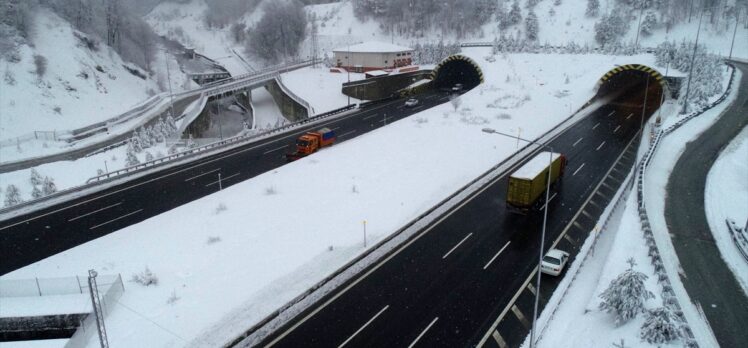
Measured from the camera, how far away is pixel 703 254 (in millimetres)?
21641

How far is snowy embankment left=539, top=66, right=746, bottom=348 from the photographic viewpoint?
1608cm

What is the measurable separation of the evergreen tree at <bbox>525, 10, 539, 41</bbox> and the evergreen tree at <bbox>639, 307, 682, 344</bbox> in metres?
98.9

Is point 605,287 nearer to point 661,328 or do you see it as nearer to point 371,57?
point 661,328

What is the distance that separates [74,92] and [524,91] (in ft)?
204

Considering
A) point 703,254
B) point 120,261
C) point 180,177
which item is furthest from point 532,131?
point 120,261

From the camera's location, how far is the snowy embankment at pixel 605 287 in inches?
633

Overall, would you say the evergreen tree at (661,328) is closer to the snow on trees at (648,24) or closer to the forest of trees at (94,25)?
the forest of trees at (94,25)

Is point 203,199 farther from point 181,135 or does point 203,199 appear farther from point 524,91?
point 524,91

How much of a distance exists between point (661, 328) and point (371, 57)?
7553 centimetres

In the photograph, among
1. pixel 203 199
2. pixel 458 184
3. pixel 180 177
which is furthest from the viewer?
pixel 180 177

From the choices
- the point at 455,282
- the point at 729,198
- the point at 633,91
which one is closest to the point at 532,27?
the point at 633,91

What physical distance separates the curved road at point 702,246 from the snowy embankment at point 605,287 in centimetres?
50

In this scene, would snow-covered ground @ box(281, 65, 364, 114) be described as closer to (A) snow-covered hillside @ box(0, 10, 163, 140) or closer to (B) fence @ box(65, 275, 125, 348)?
(A) snow-covered hillside @ box(0, 10, 163, 140)

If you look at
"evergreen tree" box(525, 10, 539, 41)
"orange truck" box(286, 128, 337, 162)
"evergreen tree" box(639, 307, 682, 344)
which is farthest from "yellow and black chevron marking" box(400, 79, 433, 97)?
"evergreen tree" box(639, 307, 682, 344)
